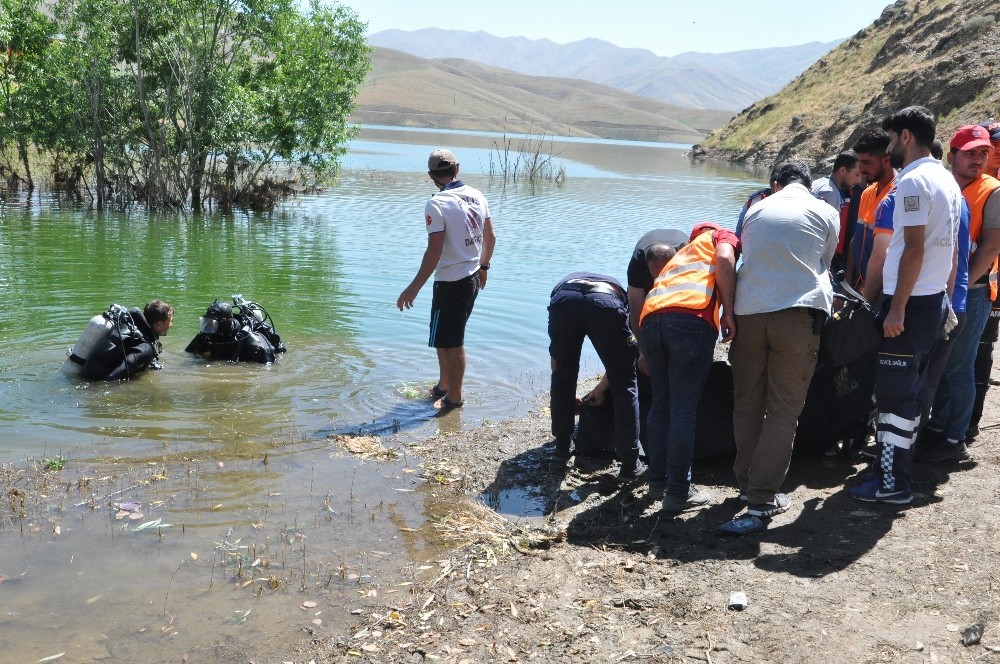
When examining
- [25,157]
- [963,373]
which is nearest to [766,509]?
[963,373]

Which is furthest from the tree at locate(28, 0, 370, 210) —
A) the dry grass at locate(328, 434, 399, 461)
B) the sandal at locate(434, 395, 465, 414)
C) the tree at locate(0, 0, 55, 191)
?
the dry grass at locate(328, 434, 399, 461)

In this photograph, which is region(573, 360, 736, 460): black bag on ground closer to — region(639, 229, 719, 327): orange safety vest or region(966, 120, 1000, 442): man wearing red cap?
region(639, 229, 719, 327): orange safety vest

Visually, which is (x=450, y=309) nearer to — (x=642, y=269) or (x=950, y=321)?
(x=642, y=269)

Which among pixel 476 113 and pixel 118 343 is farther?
pixel 476 113

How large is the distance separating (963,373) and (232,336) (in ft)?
21.5

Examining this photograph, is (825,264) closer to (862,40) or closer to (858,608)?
(858,608)

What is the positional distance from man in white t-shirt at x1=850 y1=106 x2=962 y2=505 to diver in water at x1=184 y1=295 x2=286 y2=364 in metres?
6.00

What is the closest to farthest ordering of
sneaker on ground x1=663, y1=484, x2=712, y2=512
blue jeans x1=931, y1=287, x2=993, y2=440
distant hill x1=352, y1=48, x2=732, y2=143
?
sneaker on ground x1=663, y1=484, x2=712, y2=512 → blue jeans x1=931, y1=287, x2=993, y2=440 → distant hill x1=352, y1=48, x2=732, y2=143

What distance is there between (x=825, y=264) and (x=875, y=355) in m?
1.09

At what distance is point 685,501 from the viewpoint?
5332mm

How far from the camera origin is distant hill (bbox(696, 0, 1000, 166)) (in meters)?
42.2

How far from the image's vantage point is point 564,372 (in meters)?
6.16

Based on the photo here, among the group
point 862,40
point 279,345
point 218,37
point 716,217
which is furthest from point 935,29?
point 279,345

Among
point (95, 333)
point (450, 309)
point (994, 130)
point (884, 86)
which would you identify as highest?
point (884, 86)
